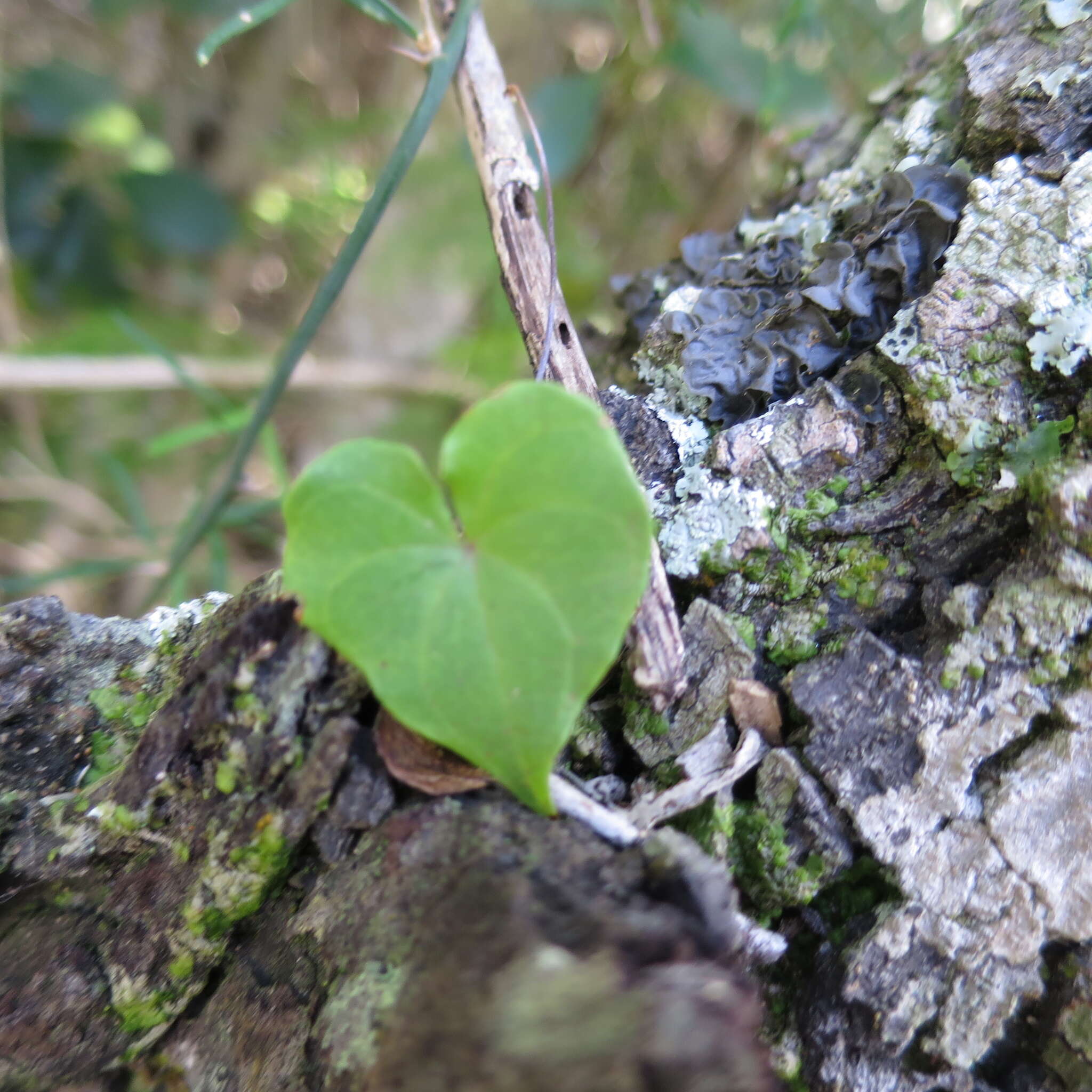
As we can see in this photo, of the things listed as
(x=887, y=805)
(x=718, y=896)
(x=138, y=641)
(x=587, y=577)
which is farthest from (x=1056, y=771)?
(x=138, y=641)

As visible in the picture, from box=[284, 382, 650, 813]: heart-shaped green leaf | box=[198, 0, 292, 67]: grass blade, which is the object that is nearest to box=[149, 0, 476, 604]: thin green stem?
box=[198, 0, 292, 67]: grass blade

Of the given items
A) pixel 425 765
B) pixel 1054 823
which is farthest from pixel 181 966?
pixel 1054 823

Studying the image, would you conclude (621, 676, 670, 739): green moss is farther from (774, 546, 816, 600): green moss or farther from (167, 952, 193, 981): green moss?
(167, 952, 193, 981): green moss

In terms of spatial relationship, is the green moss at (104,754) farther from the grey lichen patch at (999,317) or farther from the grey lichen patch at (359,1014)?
the grey lichen patch at (999,317)

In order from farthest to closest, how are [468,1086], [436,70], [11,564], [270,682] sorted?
[11,564], [436,70], [270,682], [468,1086]

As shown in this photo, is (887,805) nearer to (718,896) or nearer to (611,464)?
(718,896)

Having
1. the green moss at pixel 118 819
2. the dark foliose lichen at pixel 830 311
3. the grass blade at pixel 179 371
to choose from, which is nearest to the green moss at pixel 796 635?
the dark foliose lichen at pixel 830 311

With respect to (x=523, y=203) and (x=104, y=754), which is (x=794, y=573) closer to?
(x=523, y=203)

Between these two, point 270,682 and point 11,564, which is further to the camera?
point 11,564
